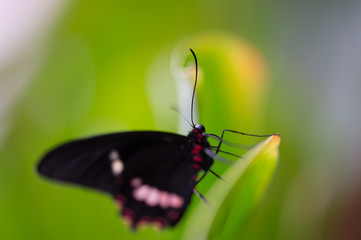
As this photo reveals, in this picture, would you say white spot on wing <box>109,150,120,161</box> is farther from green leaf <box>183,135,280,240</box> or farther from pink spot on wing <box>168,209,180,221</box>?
green leaf <box>183,135,280,240</box>

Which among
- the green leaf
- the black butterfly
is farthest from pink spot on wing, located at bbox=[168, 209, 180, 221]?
the green leaf

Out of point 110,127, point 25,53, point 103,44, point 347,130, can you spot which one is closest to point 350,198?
point 347,130

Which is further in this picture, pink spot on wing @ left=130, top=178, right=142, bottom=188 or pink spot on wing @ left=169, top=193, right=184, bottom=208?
pink spot on wing @ left=130, top=178, right=142, bottom=188

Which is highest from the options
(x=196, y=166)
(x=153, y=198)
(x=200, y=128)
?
(x=200, y=128)

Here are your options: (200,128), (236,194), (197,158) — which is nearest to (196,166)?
(197,158)

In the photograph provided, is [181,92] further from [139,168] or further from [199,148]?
[139,168]

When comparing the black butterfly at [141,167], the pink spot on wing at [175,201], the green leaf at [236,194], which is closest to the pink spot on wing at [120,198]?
the black butterfly at [141,167]
